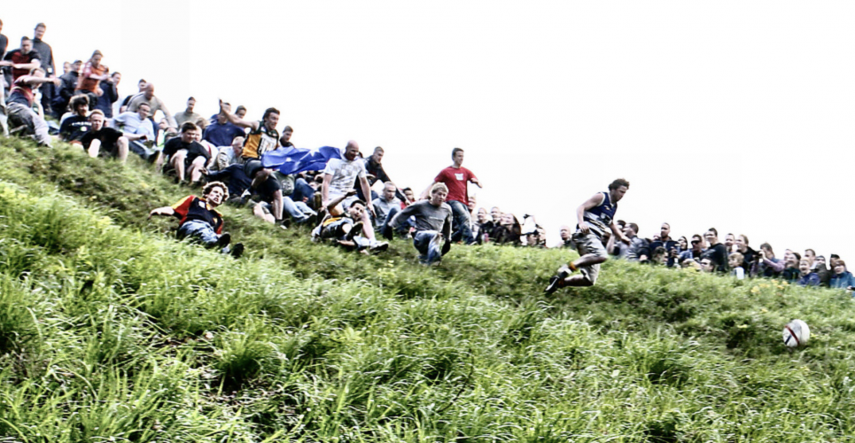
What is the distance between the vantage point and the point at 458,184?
13047mm

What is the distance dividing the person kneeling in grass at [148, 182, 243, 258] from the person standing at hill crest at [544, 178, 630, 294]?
471 cm

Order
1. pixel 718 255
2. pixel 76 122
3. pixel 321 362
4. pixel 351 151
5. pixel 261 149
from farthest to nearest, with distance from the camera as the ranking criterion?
pixel 718 255 → pixel 261 149 → pixel 76 122 → pixel 351 151 → pixel 321 362

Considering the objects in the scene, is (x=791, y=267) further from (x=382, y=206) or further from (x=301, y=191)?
(x=301, y=191)

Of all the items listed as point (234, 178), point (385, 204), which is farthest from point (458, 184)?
point (234, 178)

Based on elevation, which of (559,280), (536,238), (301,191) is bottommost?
(536,238)

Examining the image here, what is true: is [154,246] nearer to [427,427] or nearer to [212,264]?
[212,264]

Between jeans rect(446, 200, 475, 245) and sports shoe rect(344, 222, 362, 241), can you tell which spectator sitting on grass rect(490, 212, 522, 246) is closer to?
jeans rect(446, 200, 475, 245)

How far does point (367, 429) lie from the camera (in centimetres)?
487

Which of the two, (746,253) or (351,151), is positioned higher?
(351,151)

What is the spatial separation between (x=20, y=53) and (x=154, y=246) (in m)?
9.26

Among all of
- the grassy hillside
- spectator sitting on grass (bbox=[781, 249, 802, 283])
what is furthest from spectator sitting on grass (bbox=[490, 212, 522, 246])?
the grassy hillside

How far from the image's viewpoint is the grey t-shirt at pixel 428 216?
11594mm

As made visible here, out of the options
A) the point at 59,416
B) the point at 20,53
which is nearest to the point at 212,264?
the point at 59,416

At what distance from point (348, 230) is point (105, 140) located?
4.99m
